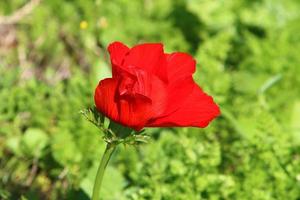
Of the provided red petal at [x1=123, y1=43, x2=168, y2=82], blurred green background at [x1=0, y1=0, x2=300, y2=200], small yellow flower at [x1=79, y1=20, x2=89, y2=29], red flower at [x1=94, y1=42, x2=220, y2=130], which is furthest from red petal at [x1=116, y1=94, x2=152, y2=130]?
A: small yellow flower at [x1=79, y1=20, x2=89, y2=29]

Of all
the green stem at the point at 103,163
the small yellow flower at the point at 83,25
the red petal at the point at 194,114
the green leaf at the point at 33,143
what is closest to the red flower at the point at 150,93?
the red petal at the point at 194,114

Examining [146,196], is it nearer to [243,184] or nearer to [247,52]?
[243,184]

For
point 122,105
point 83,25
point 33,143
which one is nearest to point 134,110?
point 122,105

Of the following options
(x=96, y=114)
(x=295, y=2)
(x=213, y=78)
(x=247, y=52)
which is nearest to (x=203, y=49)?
(x=213, y=78)

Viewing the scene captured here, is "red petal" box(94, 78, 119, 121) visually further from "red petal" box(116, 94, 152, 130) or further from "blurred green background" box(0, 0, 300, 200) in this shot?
"blurred green background" box(0, 0, 300, 200)

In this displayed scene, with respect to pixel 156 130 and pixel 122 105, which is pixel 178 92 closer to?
Result: pixel 122 105

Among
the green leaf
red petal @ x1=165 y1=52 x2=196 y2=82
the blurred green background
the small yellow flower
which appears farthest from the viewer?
the small yellow flower
